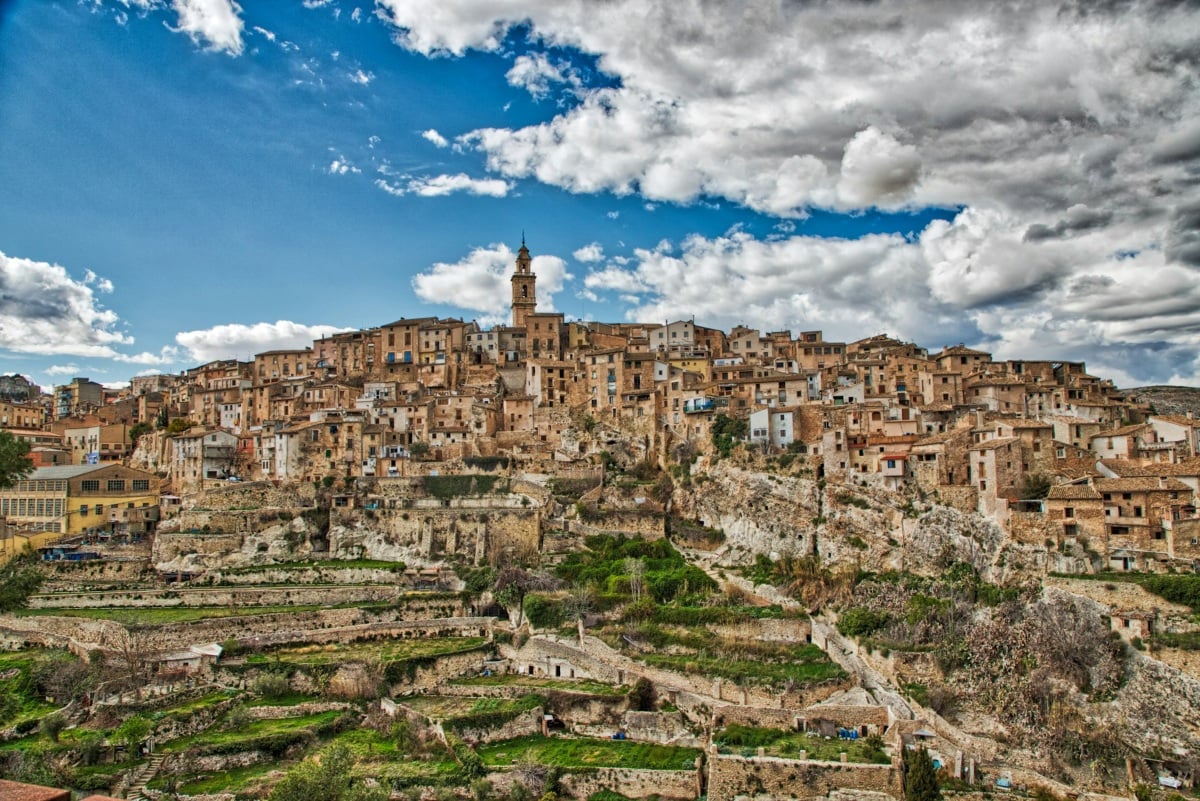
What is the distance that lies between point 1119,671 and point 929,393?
23606mm

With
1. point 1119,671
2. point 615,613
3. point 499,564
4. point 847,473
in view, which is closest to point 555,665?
point 615,613

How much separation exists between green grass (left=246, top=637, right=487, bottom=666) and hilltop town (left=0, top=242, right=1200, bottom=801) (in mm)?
232

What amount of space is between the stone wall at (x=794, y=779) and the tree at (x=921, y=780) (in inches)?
28.9

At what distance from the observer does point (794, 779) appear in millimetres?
22516

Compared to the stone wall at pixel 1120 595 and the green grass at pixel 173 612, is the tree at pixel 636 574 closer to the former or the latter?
the green grass at pixel 173 612

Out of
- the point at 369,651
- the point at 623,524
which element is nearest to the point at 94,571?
the point at 369,651

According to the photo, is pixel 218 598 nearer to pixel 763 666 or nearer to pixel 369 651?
pixel 369 651

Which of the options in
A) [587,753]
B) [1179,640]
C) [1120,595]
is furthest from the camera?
[587,753]

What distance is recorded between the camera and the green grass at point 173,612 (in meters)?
34.0

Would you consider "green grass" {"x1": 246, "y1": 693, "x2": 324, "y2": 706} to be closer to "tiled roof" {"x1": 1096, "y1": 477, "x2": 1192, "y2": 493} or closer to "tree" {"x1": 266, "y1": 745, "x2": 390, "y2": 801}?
"tree" {"x1": 266, "y1": 745, "x2": 390, "y2": 801}

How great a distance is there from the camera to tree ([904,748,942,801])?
20984 mm

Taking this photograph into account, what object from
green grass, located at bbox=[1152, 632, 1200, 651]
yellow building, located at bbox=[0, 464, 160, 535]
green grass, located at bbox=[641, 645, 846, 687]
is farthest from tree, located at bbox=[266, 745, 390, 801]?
yellow building, located at bbox=[0, 464, 160, 535]

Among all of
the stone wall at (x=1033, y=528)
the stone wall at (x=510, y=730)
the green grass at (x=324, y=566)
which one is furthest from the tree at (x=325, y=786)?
the stone wall at (x=1033, y=528)

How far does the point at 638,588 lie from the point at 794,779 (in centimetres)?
1292
